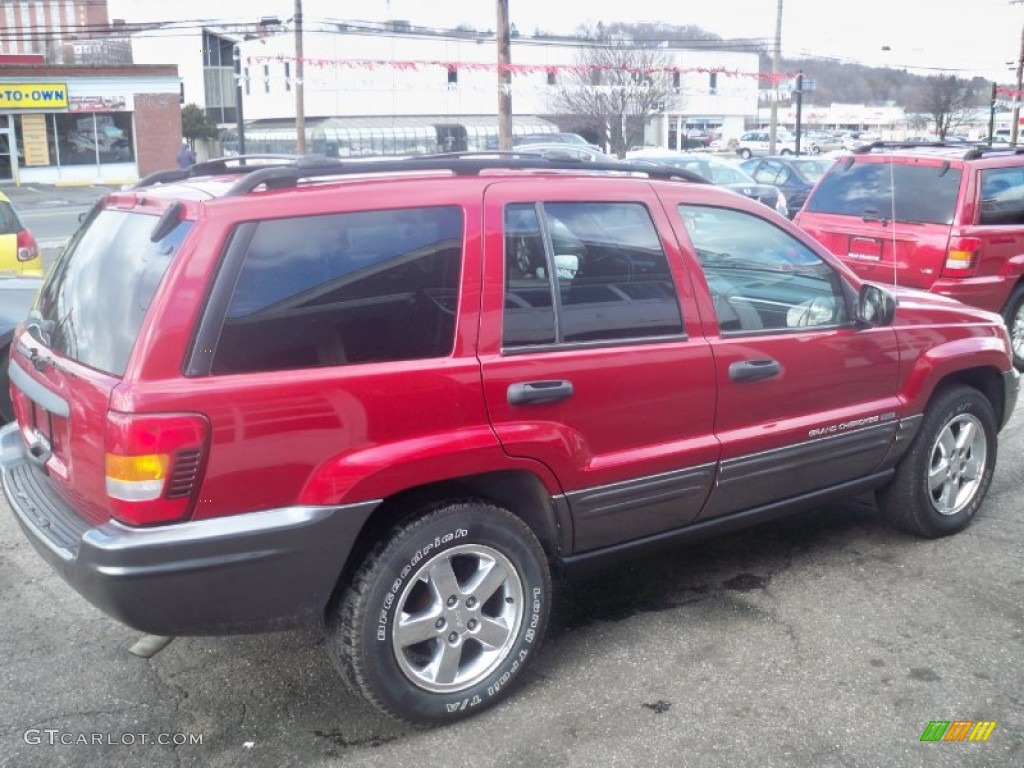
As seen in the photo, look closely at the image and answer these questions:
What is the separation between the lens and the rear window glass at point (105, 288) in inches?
125

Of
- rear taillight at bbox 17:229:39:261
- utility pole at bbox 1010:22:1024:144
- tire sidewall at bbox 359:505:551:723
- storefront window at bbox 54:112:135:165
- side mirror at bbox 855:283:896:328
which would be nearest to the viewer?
tire sidewall at bbox 359:505:551:723

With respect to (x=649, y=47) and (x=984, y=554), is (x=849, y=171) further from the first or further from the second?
(x=649, y=47)

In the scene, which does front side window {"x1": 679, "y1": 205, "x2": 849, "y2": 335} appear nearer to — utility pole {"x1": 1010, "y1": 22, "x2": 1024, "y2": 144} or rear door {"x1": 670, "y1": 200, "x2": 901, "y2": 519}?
rear door {"x1": 670, "y1": 200, "x2": 901, "y2": 519}

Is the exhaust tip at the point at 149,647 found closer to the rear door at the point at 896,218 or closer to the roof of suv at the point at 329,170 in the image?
the roof of suv at the point at 329,170

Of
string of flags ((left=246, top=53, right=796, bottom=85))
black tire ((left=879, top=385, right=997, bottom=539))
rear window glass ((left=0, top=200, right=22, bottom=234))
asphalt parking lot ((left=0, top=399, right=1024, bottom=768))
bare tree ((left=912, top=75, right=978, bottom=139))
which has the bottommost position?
asphalt parking lot ((left=0, top=399, right=1024, bottom=768))

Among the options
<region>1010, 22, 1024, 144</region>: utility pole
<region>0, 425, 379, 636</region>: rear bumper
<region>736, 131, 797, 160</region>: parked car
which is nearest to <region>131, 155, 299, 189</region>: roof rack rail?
<region>0, 425, 379, 636</region>: rear bumper

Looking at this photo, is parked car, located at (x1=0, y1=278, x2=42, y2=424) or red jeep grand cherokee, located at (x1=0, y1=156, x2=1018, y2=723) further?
parked car, located at (x1=0, y1=278, x2=42, y2=424)

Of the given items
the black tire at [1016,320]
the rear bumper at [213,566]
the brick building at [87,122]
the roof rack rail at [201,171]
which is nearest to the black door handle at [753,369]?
the rear bumper at [213,566]

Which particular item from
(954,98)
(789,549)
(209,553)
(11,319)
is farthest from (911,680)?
(954,98)

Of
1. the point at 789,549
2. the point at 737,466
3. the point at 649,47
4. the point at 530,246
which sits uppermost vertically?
the point at 649,47

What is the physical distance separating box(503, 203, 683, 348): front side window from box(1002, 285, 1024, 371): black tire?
564cm

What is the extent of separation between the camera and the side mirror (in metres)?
4.58

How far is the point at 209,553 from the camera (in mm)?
3049

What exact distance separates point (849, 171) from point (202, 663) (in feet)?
23.3
